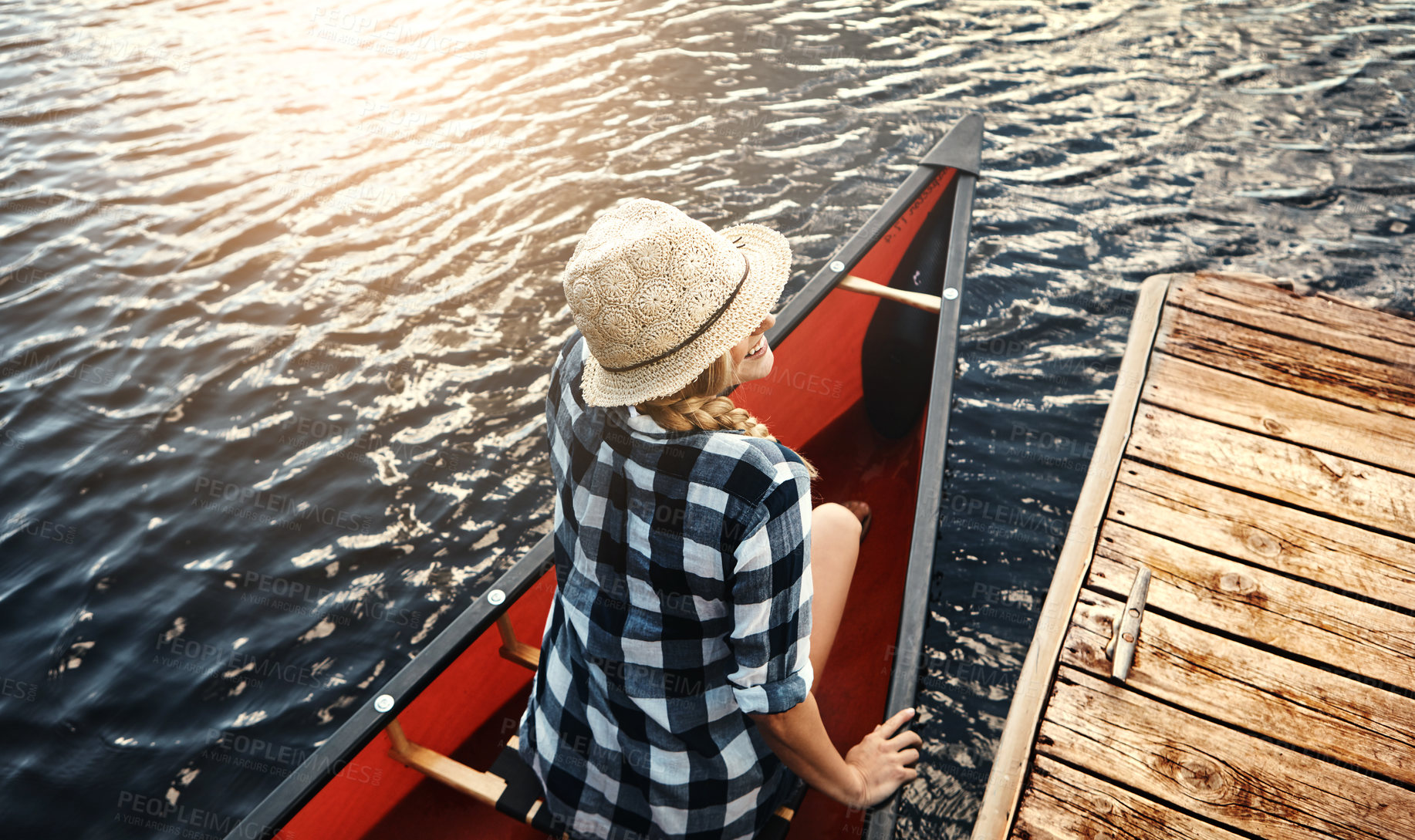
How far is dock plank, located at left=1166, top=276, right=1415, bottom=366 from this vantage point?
3729 millimetres

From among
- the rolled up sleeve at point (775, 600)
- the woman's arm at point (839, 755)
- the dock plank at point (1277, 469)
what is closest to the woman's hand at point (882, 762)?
the woman's arm at point (839, 755)

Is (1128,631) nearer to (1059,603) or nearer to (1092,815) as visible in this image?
(1059,603)

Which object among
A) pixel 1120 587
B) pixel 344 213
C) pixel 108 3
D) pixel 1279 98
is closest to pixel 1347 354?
pixel 1120 587

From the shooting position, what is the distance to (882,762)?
6.44ft

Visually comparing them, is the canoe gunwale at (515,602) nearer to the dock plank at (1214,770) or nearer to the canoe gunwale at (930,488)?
the canoe gunwale at (930,488)

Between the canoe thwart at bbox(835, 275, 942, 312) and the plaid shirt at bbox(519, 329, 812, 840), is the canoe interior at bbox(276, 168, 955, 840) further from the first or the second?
the plaid shirt at bbox(519, 329, 812, 840)

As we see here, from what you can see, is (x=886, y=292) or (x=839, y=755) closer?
(x=839, y=755)

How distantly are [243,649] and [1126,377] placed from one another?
4216 mm

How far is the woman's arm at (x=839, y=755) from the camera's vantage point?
62.6 inches

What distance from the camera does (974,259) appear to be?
17.8ft

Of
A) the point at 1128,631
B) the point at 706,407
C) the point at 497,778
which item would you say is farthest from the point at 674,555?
the point at 1128,631

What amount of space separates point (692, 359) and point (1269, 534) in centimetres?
269

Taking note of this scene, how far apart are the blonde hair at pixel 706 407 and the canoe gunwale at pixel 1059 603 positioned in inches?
57.8

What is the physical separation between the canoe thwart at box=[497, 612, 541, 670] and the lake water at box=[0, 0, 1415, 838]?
1.28m
